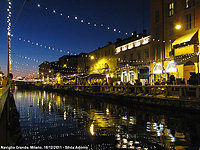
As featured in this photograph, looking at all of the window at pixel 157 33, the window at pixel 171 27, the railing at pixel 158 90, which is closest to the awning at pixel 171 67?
the window at pixel 171 27

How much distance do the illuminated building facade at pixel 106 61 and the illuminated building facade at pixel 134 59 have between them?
7.91 feet

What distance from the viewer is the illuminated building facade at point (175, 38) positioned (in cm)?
2099

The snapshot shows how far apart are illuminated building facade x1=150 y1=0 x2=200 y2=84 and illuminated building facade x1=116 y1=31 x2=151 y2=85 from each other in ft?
6.63

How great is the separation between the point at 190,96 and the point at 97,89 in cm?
1592

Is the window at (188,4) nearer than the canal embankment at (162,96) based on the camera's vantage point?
No

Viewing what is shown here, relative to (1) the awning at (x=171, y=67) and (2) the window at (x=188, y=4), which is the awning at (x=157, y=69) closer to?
(1) the awning at (x=171, y=67)

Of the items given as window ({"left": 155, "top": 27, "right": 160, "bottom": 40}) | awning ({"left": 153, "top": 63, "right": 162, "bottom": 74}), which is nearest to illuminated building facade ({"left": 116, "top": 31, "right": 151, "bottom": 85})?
awning ({"left": 153, "top": 63, "right": 162, "bottom": 74})

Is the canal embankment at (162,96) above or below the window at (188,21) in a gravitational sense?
below

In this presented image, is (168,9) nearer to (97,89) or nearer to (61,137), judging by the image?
(97,89)

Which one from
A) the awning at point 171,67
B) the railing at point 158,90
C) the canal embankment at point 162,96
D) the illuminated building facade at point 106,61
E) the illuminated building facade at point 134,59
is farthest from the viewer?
the illuminated building facade at point 106,61

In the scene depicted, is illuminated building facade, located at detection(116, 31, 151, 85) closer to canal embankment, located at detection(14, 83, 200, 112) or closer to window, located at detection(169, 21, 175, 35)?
window, located at detection(169, 21, 175, 35)

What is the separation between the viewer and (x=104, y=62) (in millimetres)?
45000

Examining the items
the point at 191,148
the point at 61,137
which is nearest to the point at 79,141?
the point at 61,137

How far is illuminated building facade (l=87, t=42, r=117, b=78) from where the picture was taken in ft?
132
